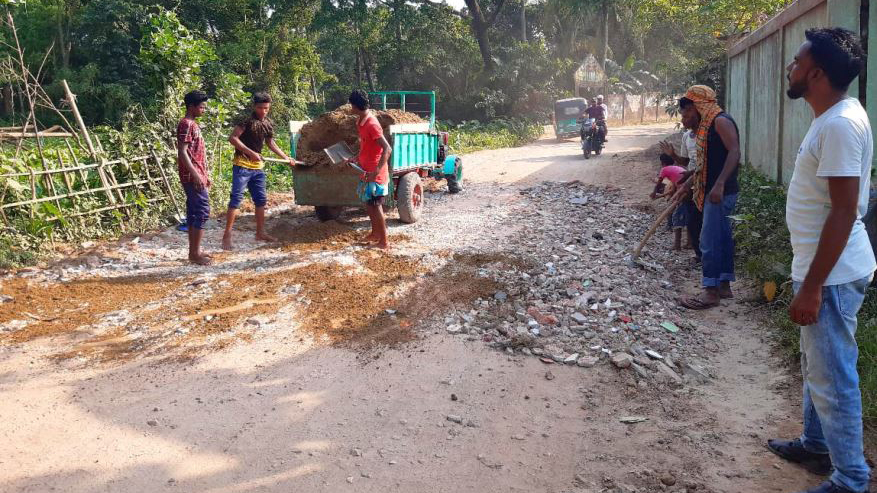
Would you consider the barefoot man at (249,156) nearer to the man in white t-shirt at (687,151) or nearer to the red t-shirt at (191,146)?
the red t-shirt at (191,146)

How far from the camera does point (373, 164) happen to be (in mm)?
7242

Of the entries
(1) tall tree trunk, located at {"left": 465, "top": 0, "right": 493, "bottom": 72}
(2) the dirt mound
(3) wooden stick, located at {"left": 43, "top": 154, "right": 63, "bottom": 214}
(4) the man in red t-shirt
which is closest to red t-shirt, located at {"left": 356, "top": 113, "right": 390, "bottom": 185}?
(4) the man in red t-shirt

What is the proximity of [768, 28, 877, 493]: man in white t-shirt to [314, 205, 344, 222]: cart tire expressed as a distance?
687 centimetres

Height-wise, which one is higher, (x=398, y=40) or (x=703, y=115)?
(x=398, y=40)

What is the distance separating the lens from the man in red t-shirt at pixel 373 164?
278 inches

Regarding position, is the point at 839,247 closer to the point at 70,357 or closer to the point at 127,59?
the point at 70,357

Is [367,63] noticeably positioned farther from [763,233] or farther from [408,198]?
[763,233]

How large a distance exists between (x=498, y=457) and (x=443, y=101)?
93.6ft

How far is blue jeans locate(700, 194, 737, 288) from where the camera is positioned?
5363mm

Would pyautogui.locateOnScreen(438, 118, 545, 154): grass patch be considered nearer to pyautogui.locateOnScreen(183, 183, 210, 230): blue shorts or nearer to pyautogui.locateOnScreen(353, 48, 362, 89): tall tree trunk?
pyautogui.locateOnScreen(353, 48, 362, 89): tall tree trunk

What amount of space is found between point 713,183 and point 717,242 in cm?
49

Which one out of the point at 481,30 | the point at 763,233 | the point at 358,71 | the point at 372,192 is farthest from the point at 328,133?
the point at 358,71

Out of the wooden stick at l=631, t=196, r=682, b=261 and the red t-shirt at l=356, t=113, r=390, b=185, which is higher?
the red t-shirt at l=356, t=113, r=390, b=185

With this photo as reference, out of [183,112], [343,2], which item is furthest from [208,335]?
[343,2]
